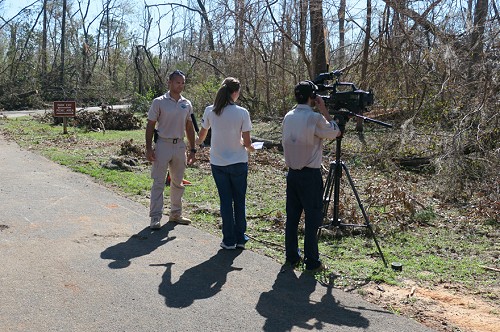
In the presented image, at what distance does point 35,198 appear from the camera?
9414 mm

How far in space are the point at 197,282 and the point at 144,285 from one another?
1.60ft

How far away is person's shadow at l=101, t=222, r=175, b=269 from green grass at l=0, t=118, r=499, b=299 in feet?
2.29

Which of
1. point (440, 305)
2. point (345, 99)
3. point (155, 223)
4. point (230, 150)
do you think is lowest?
point (440, 305)

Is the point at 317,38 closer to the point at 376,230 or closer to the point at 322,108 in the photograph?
the point at 376,230

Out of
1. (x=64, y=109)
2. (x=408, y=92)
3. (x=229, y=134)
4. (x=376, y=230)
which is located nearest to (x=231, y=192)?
(x=229, y=134)

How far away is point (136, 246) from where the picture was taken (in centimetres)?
688

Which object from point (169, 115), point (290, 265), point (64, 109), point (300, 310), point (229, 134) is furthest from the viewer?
point (64, 109)

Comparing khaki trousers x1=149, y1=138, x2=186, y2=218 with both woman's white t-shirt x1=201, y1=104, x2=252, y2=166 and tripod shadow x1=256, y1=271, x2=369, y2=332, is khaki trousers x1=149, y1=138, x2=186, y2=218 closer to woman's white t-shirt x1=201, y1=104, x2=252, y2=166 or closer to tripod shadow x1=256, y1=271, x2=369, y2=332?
woman's white t-shirt x1=201, y1=104, x2=252, y2=166

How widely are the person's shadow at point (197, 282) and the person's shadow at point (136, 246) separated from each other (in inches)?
19.6

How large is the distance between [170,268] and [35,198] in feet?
13.8

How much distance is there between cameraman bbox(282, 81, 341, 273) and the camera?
5762mm

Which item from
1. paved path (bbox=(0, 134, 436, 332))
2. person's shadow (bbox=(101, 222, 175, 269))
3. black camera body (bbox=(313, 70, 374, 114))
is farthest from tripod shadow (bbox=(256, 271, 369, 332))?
black camera body (bbox=(313, 70, 374, 114))

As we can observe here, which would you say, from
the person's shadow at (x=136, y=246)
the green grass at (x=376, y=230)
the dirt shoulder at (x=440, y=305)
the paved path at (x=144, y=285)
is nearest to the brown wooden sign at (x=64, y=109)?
the green grass at (x=376, y=230)

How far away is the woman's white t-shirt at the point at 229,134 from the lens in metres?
6.61
